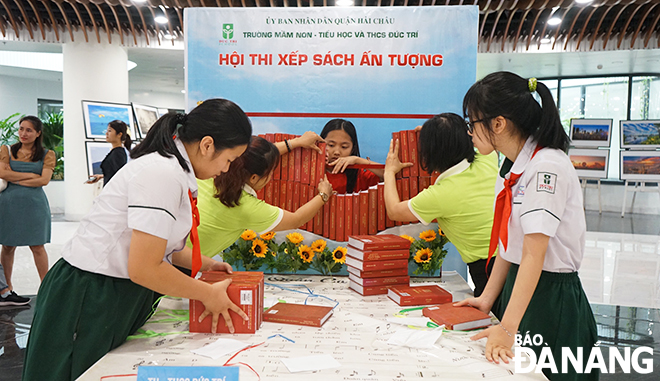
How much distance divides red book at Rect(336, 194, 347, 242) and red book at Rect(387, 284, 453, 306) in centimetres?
63

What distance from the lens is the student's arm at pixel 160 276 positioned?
1370 mm

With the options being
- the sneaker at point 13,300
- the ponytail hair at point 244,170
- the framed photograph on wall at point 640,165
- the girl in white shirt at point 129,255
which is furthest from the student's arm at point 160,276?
the framed photograph on wall at point 640,165

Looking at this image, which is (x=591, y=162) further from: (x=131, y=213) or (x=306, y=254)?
(x=131, y=213)

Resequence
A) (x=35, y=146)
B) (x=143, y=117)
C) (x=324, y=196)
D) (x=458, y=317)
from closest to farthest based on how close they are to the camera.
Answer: (x=458, y=317) → (x=324, y=196) → (x=35, y=146) → (x=143, y=117)

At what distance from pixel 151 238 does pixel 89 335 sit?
428mm

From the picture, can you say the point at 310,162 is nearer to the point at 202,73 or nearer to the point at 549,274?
the point at 202,73

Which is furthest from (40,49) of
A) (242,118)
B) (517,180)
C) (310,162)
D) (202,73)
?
(517,180)

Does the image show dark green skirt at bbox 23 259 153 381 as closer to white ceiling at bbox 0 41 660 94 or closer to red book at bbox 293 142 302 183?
red book at bbox 293 142 302 183

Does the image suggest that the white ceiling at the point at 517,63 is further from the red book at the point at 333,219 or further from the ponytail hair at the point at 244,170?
the ponytail hair at the point at 244,170

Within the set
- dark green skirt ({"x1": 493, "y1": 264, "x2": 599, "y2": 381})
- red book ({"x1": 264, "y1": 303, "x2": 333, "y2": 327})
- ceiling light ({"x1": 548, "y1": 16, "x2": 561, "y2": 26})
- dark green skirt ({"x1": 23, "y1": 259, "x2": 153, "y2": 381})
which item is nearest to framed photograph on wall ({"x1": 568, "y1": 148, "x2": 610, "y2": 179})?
ceiling light ({"x1": 548, "y1": 16, "x2": 561, "y2": 26})

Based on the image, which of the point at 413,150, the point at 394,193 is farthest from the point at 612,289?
the point at 394,193

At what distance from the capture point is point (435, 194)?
7.43 ft

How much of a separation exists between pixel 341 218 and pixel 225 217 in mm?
735

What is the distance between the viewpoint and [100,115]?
297 inches
